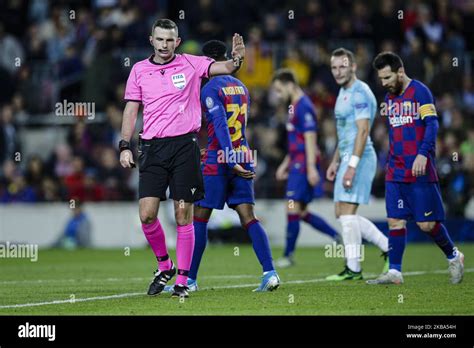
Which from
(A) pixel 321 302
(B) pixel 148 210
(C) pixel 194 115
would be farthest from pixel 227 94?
(A) pixel 321 302

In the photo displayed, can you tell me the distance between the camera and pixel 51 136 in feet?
80.9

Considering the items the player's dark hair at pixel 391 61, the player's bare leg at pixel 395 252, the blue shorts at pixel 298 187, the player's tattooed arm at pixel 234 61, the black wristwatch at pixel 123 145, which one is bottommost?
the player's bare leg at pixel 395 252

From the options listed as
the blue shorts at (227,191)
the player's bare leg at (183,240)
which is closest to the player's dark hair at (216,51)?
the blue shorts at (227,191)

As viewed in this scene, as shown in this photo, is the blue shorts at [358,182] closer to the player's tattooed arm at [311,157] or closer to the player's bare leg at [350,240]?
the player's bare leg at [350,240]

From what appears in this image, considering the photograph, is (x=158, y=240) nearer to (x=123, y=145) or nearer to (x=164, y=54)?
(x=123, y=145)

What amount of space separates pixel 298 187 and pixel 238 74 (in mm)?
8546

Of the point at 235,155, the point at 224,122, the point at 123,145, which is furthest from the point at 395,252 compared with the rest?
the point at 123,145

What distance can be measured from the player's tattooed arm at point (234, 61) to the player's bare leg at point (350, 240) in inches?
119

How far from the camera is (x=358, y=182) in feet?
42.3

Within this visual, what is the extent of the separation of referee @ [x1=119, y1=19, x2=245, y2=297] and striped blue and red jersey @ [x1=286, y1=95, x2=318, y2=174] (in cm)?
456

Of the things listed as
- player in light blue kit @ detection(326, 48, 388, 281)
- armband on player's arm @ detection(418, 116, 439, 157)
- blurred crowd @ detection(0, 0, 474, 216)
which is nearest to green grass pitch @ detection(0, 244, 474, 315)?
player in light blue kit @ detection(326, 48, 388, 281)

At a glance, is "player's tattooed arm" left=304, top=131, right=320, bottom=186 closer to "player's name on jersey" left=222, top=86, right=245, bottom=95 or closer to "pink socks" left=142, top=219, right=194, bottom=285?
"player's name on jersey" left=222, top=86, right=245, bottom=95

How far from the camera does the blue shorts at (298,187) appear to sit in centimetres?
1553
